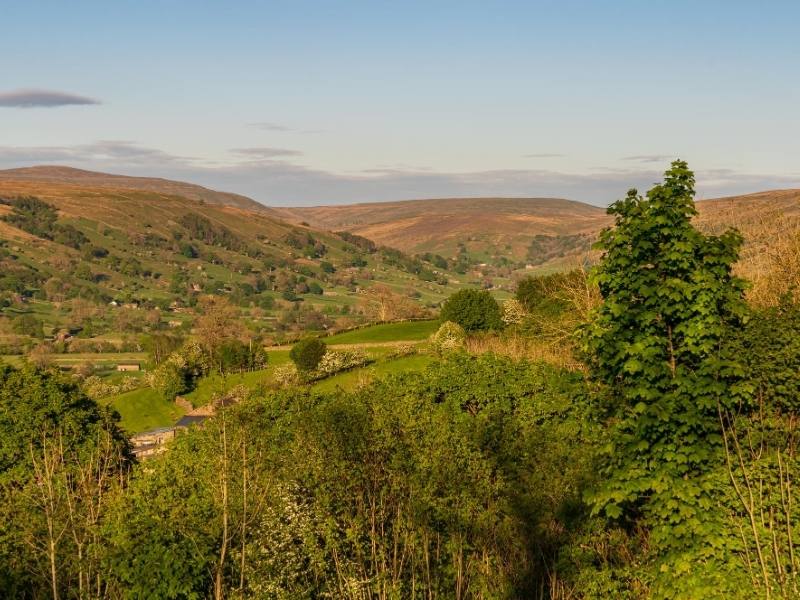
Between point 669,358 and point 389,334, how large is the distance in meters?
74.5

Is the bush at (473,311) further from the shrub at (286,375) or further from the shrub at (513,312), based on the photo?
the shrub at (286,375)

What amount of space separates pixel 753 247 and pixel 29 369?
3670cm

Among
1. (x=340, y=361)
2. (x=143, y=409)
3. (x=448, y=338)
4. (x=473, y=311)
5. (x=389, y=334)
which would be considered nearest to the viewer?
(x=448, y=338)

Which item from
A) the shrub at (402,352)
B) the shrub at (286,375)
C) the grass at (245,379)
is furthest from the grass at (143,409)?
the shrub at (402,352)

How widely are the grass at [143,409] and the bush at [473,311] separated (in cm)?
2775

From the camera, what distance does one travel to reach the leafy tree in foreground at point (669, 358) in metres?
19.7

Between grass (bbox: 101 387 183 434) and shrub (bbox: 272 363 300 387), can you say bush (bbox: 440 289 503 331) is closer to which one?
shrub (bbox: 272 363 300 387)

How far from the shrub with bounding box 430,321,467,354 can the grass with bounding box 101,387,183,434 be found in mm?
25435

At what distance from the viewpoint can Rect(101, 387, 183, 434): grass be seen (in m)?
80.2

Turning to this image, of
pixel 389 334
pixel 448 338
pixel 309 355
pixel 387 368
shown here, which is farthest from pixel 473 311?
pixel 387 368

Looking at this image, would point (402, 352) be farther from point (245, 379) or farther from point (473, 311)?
point (245, 379)

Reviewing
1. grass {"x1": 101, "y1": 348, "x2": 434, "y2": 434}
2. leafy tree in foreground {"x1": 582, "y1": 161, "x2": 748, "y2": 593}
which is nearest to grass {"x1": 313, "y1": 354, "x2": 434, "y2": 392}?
grass {"x1": 101, "y1": 348, "x2": 434, "y2": 434}

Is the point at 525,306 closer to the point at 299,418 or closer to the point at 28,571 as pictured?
the point at 299,418

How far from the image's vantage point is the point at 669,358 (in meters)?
20.9
